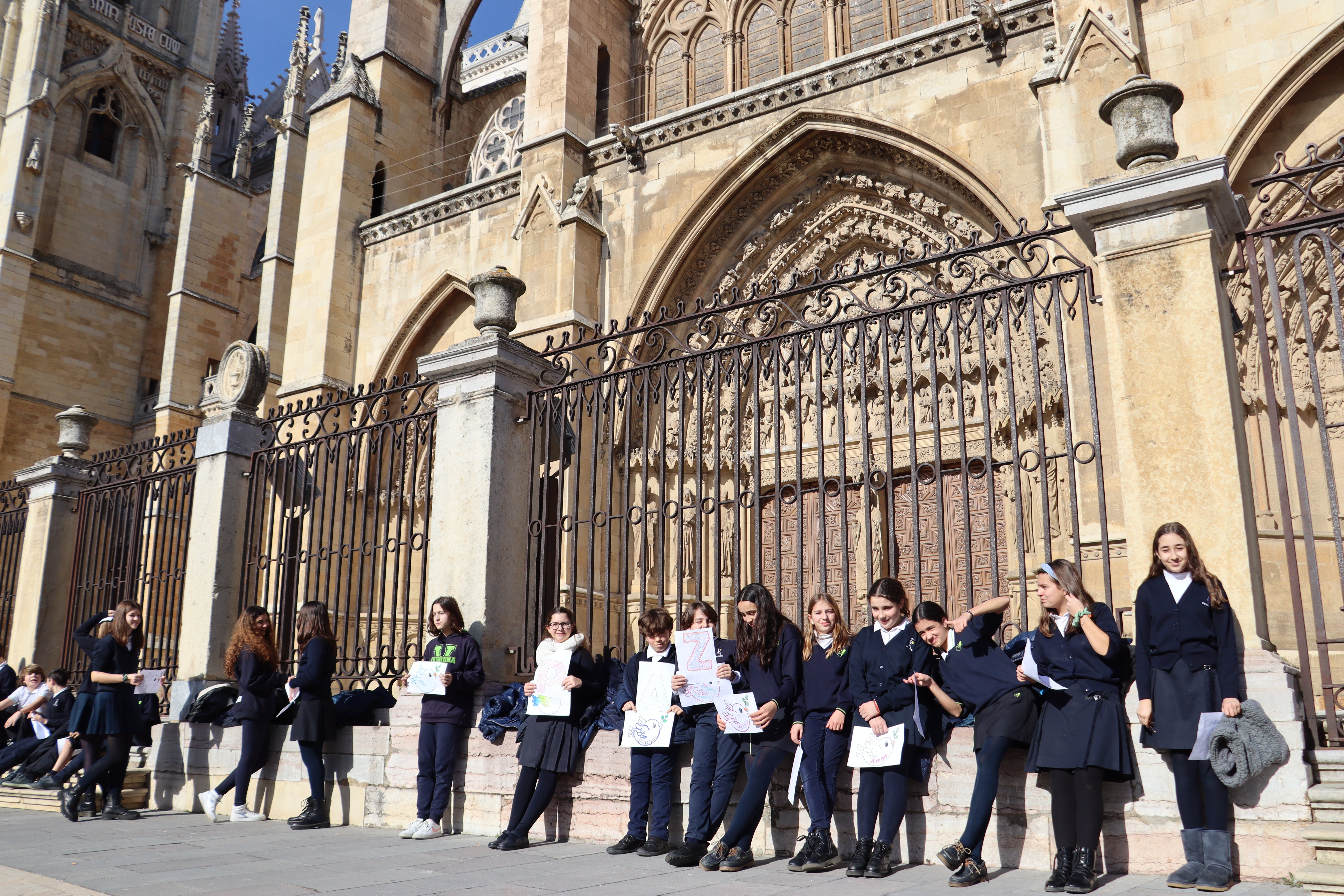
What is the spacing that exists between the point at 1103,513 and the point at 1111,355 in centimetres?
70

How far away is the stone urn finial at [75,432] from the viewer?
1081 cm

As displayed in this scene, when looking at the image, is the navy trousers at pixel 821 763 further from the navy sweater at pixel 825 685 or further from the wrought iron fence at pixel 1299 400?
the wrought iron fence at pixel 1299 400

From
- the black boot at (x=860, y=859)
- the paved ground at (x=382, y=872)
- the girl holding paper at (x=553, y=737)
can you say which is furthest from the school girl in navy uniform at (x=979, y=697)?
the girl holding paper at (x=553, y=737)

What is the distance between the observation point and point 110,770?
6910 millimetres

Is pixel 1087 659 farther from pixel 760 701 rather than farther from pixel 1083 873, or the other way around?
pixel 760 701

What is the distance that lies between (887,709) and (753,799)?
0.71 meters

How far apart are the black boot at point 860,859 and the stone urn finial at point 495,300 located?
403 cm

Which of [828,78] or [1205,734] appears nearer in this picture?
[1205,734]

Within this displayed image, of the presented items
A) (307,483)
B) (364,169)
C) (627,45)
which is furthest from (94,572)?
(627,45)

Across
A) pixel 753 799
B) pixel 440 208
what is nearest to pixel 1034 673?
pixel 753 799

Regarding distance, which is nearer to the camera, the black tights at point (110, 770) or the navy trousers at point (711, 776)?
the navy trousers at point (711, 776)

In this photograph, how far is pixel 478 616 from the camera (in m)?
6.35

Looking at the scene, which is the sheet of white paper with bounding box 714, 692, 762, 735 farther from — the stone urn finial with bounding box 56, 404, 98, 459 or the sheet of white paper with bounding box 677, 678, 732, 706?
the stone urn finial with bounding box 56, 404, 98, 459

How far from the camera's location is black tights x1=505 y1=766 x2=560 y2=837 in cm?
533
